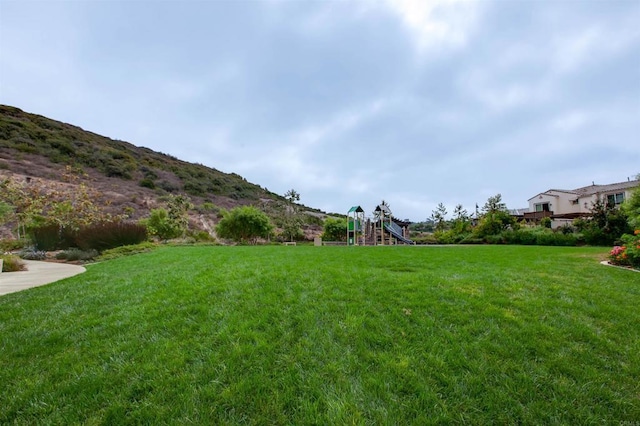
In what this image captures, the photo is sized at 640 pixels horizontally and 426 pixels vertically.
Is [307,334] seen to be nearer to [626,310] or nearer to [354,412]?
[354,412]

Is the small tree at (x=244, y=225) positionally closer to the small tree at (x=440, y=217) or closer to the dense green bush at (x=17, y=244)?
the dense green bush at (x=17, y=244)

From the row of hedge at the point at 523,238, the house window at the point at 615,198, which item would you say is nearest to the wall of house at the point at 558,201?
the house window at the point at 615,198

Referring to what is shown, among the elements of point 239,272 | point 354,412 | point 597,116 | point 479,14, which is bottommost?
point 354,412

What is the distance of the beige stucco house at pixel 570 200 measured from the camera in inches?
999

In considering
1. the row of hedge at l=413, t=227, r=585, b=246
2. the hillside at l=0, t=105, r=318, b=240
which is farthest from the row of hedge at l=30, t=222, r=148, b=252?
the row of hedge at l=413, t=227, r=585, b=246

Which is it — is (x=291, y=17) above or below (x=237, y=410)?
above

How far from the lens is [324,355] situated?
8.11ft

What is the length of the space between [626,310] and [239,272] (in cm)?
583

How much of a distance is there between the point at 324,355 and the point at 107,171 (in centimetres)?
3848

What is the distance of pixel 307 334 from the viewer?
2.83 m

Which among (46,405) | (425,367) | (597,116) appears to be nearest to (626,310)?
(425,367)

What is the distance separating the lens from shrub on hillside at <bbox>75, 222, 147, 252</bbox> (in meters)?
13.6

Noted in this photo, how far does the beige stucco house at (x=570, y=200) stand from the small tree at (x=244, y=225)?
28.2 meters

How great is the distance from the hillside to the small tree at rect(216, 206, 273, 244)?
220 inches
